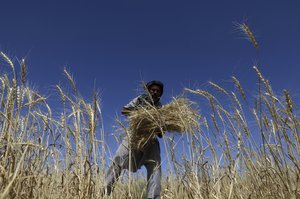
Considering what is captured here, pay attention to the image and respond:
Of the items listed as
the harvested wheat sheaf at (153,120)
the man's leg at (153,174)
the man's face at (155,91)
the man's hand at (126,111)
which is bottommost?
the man's leg at (153,174)

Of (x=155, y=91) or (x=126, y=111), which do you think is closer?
(x=126, y=111)

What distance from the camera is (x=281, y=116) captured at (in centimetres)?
150

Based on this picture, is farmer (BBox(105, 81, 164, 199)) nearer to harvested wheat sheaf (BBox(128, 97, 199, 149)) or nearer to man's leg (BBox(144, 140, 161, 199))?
man's leg (BBox(144, 140, 161, 199))

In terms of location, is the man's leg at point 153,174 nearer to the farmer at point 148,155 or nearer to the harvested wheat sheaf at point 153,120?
the farmer at point 148,155

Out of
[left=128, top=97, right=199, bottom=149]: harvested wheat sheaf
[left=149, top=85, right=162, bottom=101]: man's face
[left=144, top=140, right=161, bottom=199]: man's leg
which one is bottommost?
[left=144, top=140, right=161, bottom=199]: man's leg

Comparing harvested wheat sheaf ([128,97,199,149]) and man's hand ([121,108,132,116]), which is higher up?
man's hand ([121,108,132,116])

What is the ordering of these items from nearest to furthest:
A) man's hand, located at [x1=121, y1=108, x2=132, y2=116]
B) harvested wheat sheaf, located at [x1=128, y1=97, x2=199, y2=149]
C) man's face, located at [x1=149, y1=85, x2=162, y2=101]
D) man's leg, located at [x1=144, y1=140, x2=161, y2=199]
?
harvested wheat sheaf, located at [x1=128, y1=97, x2=199, y2=149] → man's leg, located at [x1=144, y1=140, x2=161, y2=199] → man's hand, located at [x1=121, y1=108, x2=132, y2=116] → man's face, located at [x1=149, y1=85, x2=162, y2=101]

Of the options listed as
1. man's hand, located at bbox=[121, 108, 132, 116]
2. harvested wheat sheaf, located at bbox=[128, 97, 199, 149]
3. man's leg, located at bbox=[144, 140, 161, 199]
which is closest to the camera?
harvested wheat sheaf, located at bbox=[128, 97, 199, 149]

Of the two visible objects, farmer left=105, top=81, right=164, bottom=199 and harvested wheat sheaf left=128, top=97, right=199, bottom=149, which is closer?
harvested wheat sheaf left=128, top=97, right=199, bottom=149

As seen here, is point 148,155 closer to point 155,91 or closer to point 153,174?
point 153,174

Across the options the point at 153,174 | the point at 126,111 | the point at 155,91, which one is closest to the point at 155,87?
the point at 155,91

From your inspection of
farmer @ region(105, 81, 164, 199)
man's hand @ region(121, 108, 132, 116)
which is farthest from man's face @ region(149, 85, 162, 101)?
man's hand @ region(121, 108, 132, 116)

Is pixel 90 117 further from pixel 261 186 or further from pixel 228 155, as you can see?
pixel 261 186

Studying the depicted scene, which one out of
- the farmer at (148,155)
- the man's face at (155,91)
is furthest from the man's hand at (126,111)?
the man's face at (155,91)
